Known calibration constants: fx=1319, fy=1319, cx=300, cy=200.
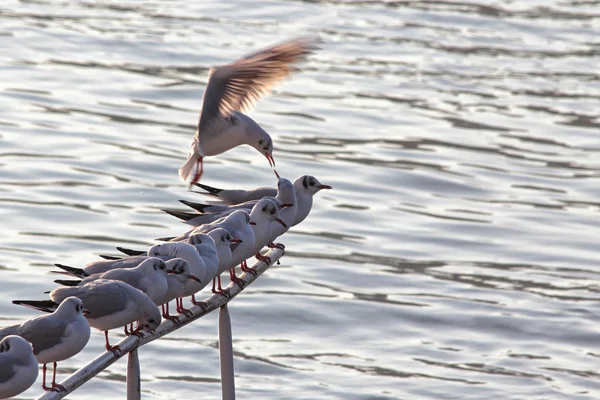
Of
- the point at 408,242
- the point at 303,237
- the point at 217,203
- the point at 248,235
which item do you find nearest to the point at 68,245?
the point at 303,237

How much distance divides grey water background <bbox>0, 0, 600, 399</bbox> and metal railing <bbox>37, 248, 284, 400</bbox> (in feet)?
11.4

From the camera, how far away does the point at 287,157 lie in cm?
1808

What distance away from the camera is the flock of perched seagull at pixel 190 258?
5684 millimetres

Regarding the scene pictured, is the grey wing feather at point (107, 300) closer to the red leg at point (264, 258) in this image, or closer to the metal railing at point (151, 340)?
the metal railing at point (151, 340)

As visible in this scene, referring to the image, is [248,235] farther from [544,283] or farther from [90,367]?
[544,283]

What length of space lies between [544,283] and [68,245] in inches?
203

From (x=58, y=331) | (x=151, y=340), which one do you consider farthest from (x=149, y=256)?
(x=58, y=331)

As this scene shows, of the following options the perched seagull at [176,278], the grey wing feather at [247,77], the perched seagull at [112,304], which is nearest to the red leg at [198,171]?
the grey wing feather at [247,77]

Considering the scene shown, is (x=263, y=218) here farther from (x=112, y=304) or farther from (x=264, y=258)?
(x=112, y=304)

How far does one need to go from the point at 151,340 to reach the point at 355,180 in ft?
38.3

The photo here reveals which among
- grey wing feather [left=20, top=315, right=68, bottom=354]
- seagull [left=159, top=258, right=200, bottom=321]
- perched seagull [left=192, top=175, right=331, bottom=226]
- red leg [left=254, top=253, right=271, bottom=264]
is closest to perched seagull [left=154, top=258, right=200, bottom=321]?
seagull [left=159, top=258, right=200, bottom=321]

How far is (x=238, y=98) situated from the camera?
31.1 ft

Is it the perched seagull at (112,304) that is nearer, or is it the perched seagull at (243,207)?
the perched seagull at (112,304)

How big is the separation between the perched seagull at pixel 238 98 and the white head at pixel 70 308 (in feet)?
11.3
